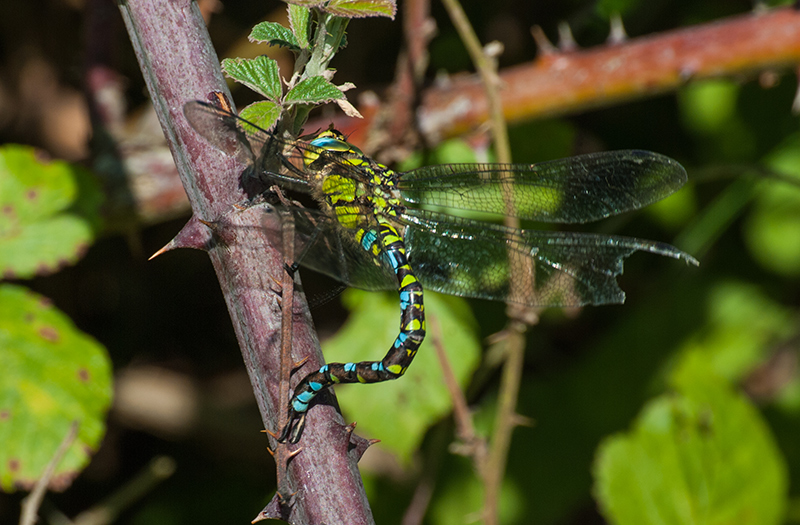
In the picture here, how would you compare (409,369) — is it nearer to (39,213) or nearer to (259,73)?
(39,213)

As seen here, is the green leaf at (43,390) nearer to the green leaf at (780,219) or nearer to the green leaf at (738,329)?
the green leaf at (738,329)

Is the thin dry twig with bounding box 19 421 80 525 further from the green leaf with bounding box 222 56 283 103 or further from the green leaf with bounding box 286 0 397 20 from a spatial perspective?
the green leaf with bounding box 286 0 397 20

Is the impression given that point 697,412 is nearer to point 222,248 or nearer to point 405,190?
point 405,190

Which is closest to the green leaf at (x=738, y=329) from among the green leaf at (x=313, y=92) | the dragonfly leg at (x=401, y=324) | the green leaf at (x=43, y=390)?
the dragonfly leg at (x=401, y=324)

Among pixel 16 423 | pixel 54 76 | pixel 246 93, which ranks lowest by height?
pixel 16 423

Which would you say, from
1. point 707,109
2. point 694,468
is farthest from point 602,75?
point 694,468

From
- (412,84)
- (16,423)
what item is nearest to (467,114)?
(412,84)

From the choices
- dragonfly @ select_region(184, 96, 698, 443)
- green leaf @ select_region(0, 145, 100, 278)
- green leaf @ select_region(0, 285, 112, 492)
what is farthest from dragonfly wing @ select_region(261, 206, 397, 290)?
green leaf @ select_region(0, 145, 100, 278)
